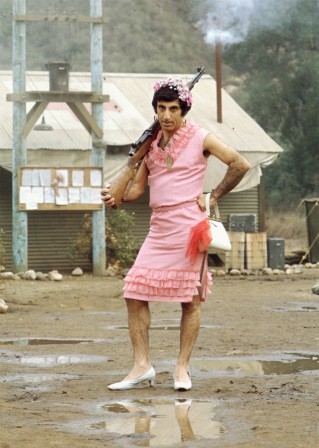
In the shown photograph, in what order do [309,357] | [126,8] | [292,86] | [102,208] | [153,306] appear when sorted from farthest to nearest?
[126,8] < [292,86] < [102,208] < [153,306] < [309,357]

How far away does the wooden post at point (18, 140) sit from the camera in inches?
864

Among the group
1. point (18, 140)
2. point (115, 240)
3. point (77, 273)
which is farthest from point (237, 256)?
point (18, 140)

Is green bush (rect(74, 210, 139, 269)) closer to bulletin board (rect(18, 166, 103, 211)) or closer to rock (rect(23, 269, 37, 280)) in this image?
bulletin board (rect(18, 166, 103, 211))

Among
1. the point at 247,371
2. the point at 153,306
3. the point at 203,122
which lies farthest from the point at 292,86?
the point at 247,371

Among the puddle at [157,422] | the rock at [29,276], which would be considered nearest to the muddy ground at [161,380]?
the puddle at [157,422]

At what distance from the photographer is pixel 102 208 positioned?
22.4 m

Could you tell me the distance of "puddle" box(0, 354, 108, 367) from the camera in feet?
31.2

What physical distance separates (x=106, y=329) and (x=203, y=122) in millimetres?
13503

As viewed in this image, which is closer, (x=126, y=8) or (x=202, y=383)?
(x=202, y=383)

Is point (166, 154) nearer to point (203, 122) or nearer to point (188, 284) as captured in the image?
point (188, 284)

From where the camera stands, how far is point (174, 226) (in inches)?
328

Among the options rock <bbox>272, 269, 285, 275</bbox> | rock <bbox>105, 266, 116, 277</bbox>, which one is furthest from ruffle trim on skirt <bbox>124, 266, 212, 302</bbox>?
rock <bbox>272, 269, 285, 275</bbox>

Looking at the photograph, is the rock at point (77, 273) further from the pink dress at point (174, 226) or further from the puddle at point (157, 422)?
the puddle at point (157, 422)

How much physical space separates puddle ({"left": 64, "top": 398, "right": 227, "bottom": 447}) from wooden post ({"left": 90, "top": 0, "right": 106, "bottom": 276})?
14.9 metres
